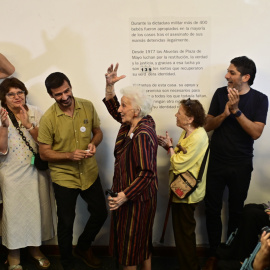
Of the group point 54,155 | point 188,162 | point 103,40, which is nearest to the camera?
point 188,162

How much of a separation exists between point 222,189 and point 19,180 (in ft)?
5.41

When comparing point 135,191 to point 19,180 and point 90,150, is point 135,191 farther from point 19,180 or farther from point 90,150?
point 19,180

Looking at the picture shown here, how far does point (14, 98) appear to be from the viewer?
8.30ft

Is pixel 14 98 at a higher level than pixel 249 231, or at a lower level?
higher

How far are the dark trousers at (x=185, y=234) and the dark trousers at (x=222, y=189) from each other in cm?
27

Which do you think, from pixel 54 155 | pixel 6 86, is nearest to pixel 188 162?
pixel 54 155

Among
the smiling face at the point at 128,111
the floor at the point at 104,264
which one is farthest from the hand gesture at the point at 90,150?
the floor at the point at 104,264

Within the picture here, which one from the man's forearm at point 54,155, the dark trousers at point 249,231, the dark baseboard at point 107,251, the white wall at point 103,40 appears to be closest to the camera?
the dark trousers at point 249,231

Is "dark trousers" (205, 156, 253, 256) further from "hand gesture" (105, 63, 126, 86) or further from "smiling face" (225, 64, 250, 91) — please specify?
"hand gesture" (105, 63, 126, 86)

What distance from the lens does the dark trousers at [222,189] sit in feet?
8.41

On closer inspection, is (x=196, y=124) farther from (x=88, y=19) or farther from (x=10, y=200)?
(x=10, y=200)

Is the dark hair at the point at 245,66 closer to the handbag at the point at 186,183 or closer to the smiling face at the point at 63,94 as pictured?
the handbag at the point at 186,183

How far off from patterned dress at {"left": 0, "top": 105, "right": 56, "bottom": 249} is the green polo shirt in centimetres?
23

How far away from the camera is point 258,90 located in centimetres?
276
